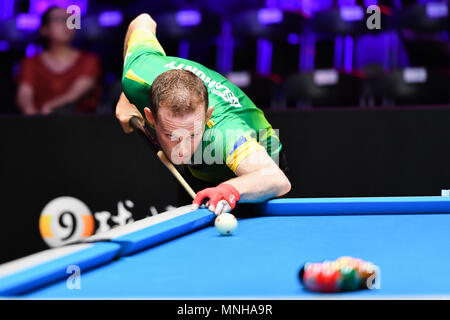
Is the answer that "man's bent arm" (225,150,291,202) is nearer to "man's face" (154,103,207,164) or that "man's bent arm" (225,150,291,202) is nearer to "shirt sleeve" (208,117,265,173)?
"shirt sleeve" (208,117,265,173)

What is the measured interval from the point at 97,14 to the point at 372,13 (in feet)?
7.31

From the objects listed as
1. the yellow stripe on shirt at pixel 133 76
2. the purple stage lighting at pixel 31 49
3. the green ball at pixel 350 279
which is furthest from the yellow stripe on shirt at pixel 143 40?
the purple stage lighting at pixel 31 49

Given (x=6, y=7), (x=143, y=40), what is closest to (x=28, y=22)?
(x=6, y=7)

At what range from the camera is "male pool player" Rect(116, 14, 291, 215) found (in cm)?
214

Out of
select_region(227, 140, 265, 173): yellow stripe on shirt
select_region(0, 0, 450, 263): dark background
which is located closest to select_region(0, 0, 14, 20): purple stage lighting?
select_region(0, 0, 450, 263): dark background

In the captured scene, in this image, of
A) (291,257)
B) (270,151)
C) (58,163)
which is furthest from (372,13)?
(291,257)

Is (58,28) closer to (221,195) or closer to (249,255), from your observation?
(221,195)

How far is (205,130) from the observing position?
2.36 meters

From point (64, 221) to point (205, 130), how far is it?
156 centimetres

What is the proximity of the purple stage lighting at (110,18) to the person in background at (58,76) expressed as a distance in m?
0.34

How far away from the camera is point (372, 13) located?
14.3 feet

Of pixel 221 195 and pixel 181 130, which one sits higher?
pixel 181 130

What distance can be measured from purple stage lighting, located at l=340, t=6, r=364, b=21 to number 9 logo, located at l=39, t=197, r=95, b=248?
2.40 m

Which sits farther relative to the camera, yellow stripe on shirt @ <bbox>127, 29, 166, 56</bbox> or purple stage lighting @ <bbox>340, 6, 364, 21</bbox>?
purple stage lighting @ <bbox>340, 6, 364, 21</bbox>
